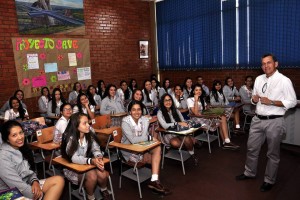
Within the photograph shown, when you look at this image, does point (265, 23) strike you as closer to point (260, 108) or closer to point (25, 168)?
point (260, 108)

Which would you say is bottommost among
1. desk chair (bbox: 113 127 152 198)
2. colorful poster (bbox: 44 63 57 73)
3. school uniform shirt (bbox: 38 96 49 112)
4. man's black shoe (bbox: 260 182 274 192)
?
man's black shoe (bbox: 260 182 274 192)

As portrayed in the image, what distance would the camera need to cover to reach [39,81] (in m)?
5.95

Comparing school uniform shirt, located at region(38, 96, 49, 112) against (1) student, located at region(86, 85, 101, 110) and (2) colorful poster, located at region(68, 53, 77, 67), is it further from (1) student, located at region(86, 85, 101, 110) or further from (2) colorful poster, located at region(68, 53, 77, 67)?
(2) colorful poster, located at region(68, 53, 77, 67)

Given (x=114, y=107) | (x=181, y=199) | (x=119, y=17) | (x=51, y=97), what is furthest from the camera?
(x=119, y=17)

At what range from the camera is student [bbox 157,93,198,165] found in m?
4.02

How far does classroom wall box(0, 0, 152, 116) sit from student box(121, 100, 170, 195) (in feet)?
11.1

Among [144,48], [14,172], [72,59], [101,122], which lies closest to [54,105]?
[72,59]

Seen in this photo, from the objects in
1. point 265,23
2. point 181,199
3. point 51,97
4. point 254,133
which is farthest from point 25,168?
point 265,23

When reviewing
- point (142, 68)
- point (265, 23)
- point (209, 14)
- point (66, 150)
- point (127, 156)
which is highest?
point (209, 14)

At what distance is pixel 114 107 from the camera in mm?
5488

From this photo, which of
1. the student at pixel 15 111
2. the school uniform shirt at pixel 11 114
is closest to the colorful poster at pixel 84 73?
the student at pixel 15 111

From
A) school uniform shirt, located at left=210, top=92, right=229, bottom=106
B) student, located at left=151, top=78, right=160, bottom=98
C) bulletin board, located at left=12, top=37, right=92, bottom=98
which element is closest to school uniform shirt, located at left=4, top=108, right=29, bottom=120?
bulletin board, located at left=12, top=37, right=92, bottom=98

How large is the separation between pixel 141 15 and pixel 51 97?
402cm

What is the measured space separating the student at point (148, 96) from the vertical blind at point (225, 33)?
1654 mm
